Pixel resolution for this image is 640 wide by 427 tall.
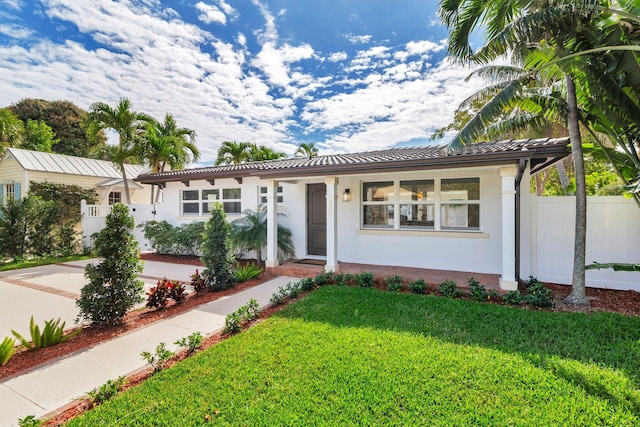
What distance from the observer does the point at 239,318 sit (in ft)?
16.0

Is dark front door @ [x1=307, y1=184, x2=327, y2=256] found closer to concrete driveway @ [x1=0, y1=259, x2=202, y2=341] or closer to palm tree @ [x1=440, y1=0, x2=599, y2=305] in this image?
concrete driveway @ [x1=0, y1=259, x2=202, y2=341]

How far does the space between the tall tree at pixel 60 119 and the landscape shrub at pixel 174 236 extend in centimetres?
2196

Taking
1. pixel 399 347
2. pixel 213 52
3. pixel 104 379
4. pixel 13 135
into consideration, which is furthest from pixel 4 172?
pixel 399 347

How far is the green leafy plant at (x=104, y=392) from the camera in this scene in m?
3.02

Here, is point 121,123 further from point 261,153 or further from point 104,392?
point 104,392

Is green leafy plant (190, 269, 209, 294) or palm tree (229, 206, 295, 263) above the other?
palm tree (229, 206, 295, 263)

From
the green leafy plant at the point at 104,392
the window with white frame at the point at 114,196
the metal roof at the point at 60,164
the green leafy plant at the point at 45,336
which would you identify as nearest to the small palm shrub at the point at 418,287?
the green leafy plant at the point at 104,392

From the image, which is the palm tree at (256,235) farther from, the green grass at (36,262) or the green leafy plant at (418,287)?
the green grass at (36,262)

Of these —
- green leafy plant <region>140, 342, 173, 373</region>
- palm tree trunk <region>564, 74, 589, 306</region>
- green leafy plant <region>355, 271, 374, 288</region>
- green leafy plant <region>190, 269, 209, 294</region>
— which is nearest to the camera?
green leafy plant <region>140, 342, 173, 373</region>

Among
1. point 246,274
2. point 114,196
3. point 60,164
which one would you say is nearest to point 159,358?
point 246,274

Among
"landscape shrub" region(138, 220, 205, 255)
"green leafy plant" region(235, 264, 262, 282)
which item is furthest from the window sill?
"landscape shrub" region(138, 220, 205, 255)

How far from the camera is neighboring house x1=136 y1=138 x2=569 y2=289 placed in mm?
6285

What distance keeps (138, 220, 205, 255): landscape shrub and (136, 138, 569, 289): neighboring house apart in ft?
7.36

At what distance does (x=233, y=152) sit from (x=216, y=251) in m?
14.8
